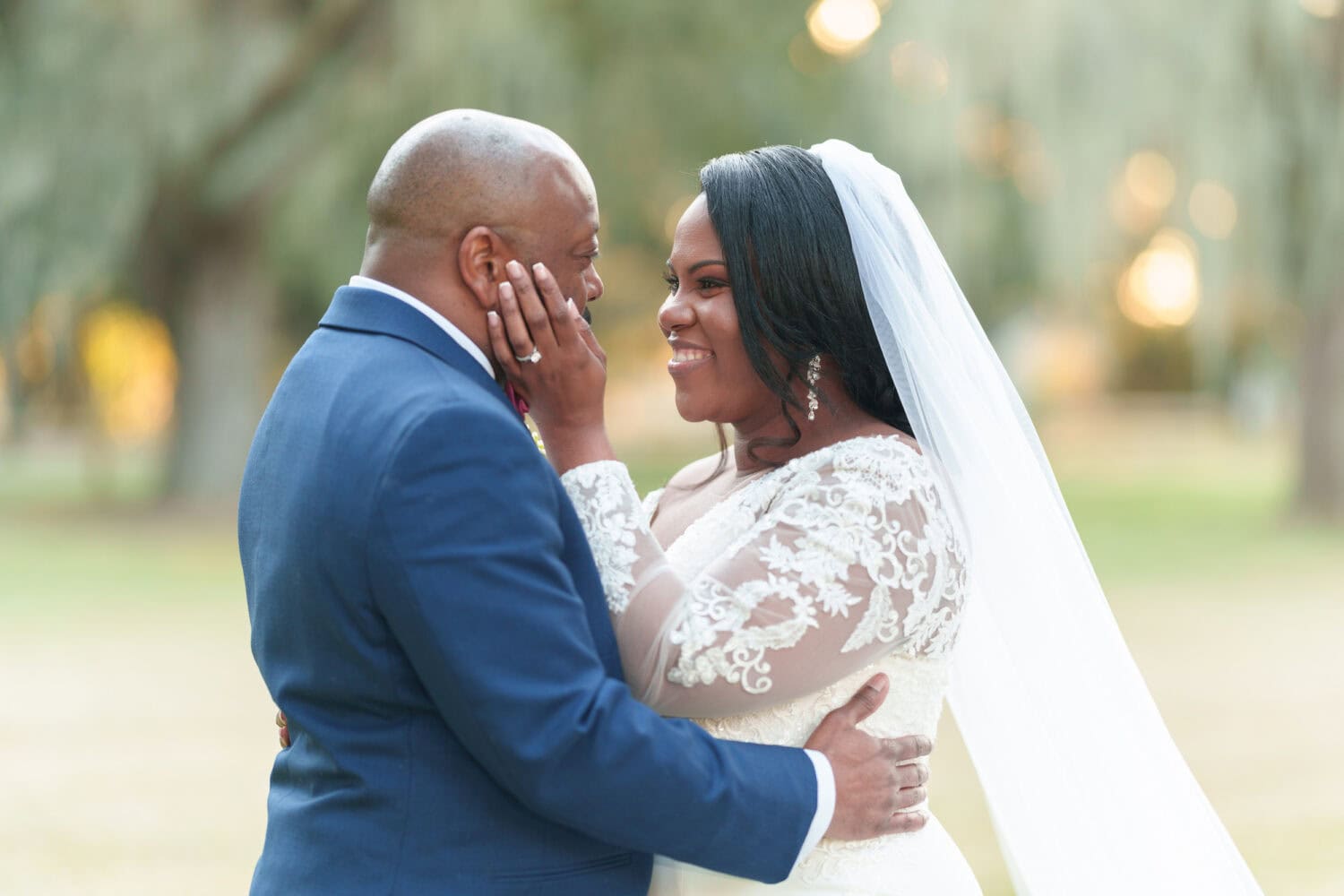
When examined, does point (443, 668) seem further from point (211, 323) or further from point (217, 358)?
point (211, 323)

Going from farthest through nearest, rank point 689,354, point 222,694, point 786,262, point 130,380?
1. point 130,380
2. point 222,694
3. point 689,354
4. point 786,262

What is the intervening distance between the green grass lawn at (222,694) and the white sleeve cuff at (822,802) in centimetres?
310

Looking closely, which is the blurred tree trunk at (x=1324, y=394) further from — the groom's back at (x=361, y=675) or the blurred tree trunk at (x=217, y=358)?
the groom's back at (x=361, y=675)

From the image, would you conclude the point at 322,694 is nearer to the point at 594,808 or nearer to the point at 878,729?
the point at 594,808

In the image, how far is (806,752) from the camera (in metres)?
2.06

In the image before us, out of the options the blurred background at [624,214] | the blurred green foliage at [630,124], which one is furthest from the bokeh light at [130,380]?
the blurred green foliage at [630,124]

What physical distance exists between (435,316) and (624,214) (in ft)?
46.4

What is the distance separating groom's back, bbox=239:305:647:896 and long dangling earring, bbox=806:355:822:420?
72 centimetres

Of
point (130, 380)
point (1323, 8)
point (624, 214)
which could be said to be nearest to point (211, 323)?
point (624, 214)

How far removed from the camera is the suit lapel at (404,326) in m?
1.86

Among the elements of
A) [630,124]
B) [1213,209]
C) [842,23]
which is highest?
[842,23]

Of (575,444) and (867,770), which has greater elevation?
(575,444)

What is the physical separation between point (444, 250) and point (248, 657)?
7796 millimetres

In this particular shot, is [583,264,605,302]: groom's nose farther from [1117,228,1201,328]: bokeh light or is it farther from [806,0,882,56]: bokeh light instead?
[1117,228,1201,328]: bokeh light
